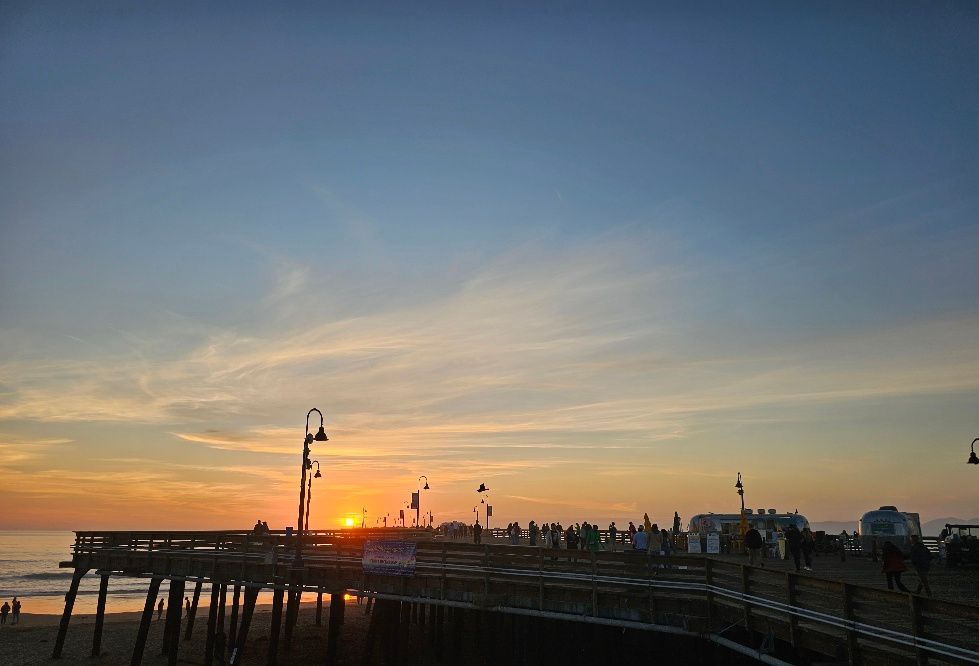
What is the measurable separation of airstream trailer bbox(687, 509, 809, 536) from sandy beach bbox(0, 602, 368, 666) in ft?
77.0

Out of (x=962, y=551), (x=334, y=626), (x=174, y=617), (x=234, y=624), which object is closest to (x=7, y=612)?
(x=234, y=624)

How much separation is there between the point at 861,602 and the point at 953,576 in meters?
18.1

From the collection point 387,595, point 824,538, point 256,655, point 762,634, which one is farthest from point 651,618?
point 824,538

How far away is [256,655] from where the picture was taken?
3378cm

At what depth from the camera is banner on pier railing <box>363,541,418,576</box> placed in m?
22.7

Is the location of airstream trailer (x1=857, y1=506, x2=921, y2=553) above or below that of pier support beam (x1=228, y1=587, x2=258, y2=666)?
above

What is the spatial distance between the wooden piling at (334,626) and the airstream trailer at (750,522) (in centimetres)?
2745

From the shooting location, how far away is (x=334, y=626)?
26.4 m

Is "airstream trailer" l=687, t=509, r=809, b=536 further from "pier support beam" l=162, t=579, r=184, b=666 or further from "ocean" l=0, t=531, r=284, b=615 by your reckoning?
"ocean" l=0, t=531, r=284, b=615

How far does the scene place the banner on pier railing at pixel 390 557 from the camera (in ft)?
74.5

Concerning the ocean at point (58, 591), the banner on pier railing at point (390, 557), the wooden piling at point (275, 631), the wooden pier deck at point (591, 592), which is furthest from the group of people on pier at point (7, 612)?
the banner on pier railing at point (390, 557)

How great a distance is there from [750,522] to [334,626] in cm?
3085

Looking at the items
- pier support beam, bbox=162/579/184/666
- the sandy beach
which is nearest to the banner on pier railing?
the sandy beach

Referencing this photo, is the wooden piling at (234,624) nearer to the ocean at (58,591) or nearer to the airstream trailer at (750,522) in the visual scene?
the airstream trailer at (750,522)
